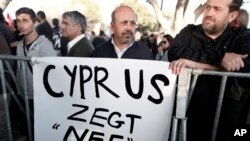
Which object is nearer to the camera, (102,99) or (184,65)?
(184,65)

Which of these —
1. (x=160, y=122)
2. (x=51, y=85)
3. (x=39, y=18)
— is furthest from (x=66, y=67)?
(x=39, y=18)

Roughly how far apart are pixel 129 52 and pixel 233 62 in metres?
1.33

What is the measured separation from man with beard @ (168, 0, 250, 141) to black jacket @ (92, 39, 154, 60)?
0.66 metres

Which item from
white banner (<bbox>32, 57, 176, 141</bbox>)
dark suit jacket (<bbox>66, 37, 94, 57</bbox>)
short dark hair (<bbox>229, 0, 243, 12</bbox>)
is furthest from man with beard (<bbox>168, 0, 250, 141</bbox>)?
dark suit jacket (<bbox>66, 37, 94, 57</bbox>)

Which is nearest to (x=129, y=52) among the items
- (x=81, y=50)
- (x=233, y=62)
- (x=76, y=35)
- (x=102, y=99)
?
(x=81, y=50)

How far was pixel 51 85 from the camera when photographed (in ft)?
10.2

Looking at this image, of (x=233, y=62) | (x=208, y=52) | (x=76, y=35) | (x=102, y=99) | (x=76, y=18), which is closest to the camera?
(x=233, y=62)

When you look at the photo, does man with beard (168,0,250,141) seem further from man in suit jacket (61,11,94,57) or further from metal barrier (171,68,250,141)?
man in suit jacket (61,11,94,57)

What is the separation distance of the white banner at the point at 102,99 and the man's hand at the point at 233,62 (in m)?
0.42

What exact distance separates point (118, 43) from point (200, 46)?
1025mm

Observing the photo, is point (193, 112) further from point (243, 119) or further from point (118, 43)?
point (118, 43)

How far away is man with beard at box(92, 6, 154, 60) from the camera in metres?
3.77

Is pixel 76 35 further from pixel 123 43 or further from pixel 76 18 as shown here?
pixel 123 43

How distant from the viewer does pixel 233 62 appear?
2662 mm
